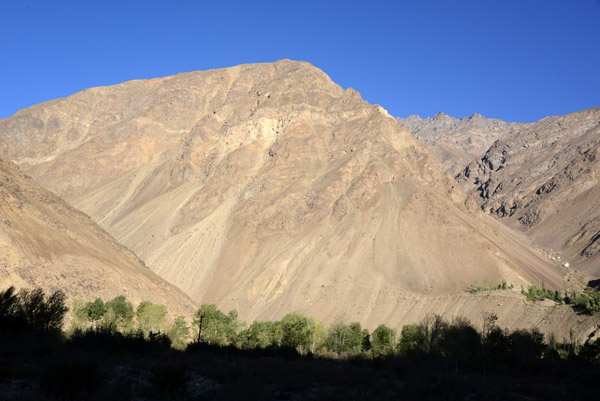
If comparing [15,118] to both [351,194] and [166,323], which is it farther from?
[166,323]

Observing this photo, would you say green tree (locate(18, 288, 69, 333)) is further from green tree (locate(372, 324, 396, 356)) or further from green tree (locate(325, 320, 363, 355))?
green tree (locate(372, 324, 396, 356))

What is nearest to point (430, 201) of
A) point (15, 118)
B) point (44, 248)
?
point (44, 248)

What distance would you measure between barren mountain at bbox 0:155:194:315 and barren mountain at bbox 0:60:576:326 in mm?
28334

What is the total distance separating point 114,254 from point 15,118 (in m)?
140

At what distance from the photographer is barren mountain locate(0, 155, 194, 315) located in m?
53.2

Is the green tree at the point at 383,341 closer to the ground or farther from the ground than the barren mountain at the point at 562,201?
closer to the ground

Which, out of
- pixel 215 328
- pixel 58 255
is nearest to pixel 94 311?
pixel 58 255

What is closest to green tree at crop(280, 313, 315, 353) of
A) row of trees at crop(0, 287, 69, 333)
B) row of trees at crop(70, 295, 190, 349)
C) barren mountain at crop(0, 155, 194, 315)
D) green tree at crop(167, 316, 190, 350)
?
green tree at crop(167, 316, 190, 350)

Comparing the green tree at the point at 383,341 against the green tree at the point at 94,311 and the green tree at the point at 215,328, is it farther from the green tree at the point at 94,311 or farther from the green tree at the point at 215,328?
the green tree at the point at 94,311

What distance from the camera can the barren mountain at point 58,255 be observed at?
53250 millimetres

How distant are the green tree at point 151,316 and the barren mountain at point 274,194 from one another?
117 feet

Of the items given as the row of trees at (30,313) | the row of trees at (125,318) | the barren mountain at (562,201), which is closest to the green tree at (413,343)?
the row of trees at (125,318)

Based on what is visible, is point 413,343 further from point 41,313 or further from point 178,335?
point 41,313

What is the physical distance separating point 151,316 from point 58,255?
14.1 metres
